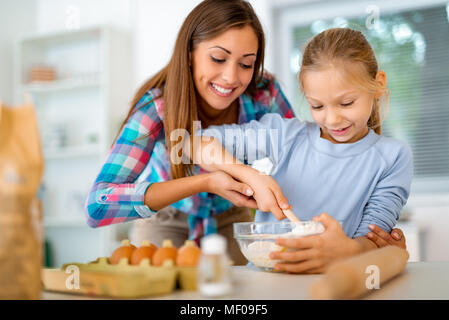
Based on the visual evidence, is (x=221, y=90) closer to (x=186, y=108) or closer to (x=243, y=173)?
(x=186, y=108)

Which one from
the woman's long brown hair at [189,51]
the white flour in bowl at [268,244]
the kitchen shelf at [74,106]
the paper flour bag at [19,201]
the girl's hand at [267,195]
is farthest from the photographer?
the kitchen shelf at [74,106]

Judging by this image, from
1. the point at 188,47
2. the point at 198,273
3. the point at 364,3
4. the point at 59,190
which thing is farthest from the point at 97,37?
the point at 198,273

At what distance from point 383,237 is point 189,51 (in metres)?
0.63

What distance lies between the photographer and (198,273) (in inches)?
21.4

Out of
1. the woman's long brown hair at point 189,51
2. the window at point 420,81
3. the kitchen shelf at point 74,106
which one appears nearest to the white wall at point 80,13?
the kitchen shelf at point 74,106

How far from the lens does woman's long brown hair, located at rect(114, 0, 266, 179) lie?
109 cm

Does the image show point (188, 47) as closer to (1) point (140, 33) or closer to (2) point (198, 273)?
(2) point (198, 273)

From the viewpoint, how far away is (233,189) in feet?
2.97

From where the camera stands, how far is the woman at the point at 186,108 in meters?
1.03

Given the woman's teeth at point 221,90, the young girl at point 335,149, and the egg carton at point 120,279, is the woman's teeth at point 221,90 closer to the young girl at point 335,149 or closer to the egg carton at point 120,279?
the young girl at point 335,149

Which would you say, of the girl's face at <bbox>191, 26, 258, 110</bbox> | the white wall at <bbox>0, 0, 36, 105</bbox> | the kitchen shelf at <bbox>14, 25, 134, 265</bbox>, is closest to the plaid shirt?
the girl's face at <bbox>191, 26, 258, 110</bbox>

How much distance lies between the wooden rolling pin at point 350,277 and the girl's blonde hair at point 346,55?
1.58 feet

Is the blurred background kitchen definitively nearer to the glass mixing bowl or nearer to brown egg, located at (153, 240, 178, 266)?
the glass mixing bowl

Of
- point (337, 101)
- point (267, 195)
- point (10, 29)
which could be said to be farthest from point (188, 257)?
point (10, 29)
